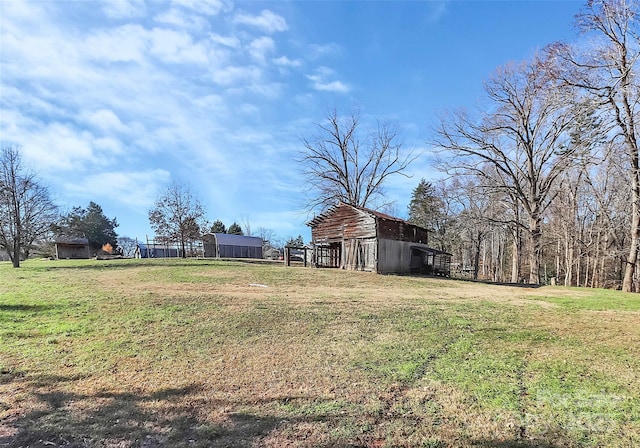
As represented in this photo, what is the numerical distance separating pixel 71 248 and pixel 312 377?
61.5 meters

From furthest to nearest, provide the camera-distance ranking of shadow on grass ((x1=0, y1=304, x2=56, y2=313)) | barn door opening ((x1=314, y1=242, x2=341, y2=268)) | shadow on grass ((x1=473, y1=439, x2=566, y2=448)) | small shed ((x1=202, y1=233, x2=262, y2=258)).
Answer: small shed ((x1=202, y1=233, x2=262, y2=258)), barn door opening ((x1=314, y1=242, x2=341, y2=268)), shadow on grass ((x1=0, y1=304, x2=56, y2=313)), shadow on grass ((x1=473, y1=439, x2=566, y2=448))

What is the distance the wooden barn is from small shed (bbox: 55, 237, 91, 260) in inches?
1642

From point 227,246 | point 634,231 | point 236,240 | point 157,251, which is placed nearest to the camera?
point 634,231

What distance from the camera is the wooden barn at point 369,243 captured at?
26.0 m

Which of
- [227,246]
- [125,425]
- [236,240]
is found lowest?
[125,425]

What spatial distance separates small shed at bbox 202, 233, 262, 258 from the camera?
177ft

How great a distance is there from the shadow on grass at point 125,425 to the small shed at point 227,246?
50653mm

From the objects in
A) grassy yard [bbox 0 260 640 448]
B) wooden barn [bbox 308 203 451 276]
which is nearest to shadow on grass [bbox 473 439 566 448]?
grassy yard [bbox 0 260 640 448]

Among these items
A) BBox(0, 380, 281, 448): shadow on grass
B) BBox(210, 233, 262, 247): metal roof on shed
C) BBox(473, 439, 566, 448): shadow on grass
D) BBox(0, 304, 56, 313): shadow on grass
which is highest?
BBox(210, 233, 262, 247): metal roof on shed

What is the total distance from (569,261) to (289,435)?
3686 centimetres

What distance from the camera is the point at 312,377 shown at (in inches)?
193

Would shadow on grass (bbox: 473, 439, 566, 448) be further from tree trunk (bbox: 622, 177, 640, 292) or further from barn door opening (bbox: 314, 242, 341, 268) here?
barn door opening (bbox: 314, 242, 341, 268)

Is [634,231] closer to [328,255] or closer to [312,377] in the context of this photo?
[312,377]

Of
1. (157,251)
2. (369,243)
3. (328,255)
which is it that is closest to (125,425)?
(369,243)
